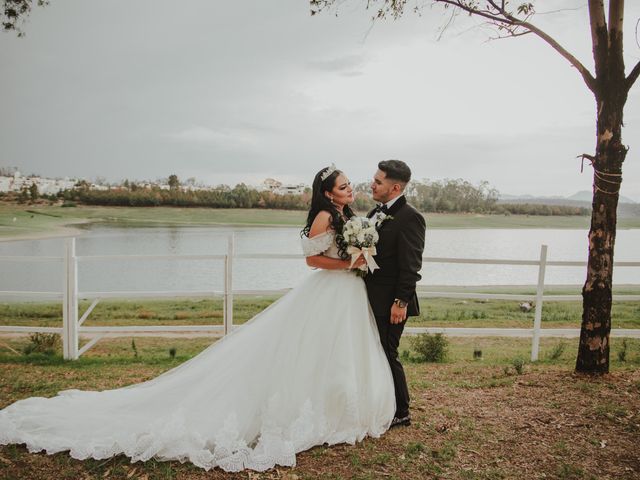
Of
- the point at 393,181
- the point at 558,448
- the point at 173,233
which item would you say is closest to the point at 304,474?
the point at 558,448

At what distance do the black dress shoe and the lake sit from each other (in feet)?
23.3

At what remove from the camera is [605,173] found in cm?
473

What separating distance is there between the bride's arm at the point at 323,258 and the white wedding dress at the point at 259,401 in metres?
0.05

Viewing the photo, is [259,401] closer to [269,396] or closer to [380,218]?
[269,396]

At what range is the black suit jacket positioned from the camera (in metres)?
3.58

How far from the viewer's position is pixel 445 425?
3.95m

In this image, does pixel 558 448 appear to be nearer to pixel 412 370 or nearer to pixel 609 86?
pixel 412 370

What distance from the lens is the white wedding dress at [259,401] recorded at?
3.20m

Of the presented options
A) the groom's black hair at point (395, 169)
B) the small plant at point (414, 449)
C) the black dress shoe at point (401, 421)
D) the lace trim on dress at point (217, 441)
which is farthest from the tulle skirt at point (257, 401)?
the groom's black hair at point (395, 169)

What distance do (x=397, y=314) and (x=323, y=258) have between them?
0.72m

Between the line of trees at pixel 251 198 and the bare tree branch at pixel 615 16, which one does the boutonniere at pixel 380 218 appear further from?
the line of trees at pixel 251 198

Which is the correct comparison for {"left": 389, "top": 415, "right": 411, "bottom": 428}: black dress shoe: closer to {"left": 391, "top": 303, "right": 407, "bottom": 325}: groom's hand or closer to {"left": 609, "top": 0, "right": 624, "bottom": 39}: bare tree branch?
{"left": 391, "top": 303, "right": 407, "bottom": 325}: groom's hand

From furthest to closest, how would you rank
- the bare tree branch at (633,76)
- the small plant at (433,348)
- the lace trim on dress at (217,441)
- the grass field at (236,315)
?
the grass field at (236,315) → the small plant at (433,348) → the bare tree branch at (633,76) → the lace trim on dress at (217,441)

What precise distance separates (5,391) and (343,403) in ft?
11.5
